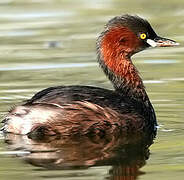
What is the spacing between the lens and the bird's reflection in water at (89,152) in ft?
26.8

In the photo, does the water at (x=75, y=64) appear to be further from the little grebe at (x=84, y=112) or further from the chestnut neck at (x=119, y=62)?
the chestnut neck at (x=119, y=62)

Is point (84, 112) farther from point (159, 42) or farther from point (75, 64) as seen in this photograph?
point (75, 64)

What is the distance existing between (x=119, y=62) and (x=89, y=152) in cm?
184

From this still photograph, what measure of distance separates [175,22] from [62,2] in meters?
3.30

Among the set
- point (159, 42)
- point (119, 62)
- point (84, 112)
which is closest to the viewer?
point (84, 112)

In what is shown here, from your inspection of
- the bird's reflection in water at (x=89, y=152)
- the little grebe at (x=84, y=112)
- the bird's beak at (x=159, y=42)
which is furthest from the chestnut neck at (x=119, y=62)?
the bird's reflection in water at (x=89, y=152)

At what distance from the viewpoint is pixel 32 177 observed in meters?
7.70

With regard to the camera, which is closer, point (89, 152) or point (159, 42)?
point (89, 152)

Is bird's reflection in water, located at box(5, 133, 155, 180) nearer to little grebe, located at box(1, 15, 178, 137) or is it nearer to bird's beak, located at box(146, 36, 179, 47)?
little grebe, located at box(1, 15, 178, 137)

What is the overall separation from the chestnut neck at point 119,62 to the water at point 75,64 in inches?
17.9

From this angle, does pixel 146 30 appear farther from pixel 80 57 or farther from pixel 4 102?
pixel 80 57

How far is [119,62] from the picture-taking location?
10.3 metres

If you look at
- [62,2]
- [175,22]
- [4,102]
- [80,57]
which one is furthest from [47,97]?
[62,2]

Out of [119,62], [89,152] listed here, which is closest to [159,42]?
[119,62]
